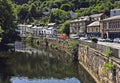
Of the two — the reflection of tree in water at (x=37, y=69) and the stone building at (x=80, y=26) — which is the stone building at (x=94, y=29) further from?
the reflection of tree in water at (x=37, y=69)

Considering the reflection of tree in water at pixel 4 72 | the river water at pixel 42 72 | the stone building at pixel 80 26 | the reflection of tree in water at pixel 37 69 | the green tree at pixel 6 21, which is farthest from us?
the stone building at pixel 80 26

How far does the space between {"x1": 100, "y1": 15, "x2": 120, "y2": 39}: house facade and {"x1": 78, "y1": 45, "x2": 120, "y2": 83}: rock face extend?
30582 millimetres

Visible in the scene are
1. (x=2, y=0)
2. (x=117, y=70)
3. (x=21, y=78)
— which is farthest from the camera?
(x=2, y=0)

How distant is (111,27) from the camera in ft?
314

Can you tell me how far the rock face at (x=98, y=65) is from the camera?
33091mm

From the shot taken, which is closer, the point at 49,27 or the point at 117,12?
the point at 117,12

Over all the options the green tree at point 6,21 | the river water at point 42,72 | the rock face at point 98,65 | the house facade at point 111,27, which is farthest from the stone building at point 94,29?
the rock face at point 98,65

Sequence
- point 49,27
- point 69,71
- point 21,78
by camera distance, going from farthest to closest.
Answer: point 49,27 → point 69,71 → point 21,78

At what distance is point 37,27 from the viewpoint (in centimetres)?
17875

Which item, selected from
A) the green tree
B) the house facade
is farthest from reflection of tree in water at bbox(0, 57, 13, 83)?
the house facade

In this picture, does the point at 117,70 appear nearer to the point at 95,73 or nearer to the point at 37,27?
the point at 95,73

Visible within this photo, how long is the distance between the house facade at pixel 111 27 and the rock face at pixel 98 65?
3058 cm

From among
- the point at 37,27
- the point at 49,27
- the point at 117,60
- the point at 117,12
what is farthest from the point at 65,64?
the point at 37,27

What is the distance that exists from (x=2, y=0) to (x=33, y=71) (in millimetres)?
45505
